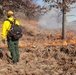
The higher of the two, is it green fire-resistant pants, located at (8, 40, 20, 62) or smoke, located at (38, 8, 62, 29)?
green fire-resistant pants, located at (8, 40, 20, 62)

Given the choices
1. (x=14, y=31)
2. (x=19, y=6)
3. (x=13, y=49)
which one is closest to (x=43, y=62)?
(x=13, y=49)

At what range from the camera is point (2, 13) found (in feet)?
88.9

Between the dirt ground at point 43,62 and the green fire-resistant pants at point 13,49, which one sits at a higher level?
the green fire-resistant pants at point 13,49

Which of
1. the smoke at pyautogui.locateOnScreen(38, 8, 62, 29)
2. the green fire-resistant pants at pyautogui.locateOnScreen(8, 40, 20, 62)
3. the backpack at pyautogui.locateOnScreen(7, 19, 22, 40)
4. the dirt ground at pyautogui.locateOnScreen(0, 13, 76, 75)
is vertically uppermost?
the backpack at pyautogui.locateOnScreen(7, 19, 22, 40)

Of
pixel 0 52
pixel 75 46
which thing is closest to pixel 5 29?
pixel 0 52

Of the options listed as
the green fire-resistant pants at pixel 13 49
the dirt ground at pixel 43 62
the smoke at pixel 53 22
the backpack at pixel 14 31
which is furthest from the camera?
the smoke at pixel 53 22

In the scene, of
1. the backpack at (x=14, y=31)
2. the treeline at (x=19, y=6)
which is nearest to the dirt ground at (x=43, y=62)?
the backpack at (x=14, y=31)

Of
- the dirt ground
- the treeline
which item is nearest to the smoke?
the treeline

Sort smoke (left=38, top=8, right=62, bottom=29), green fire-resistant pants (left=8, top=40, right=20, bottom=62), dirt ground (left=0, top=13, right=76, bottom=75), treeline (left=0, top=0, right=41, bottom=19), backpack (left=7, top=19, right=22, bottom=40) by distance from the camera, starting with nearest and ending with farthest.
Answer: dirt ground (left=0, top=13, right=76, bottom=75) → backpack (left=7, top=19, right=22, bottom=40) → green fire-resistant pants (left=8, top=40, right=20, bottom=62) → treeline (left=0, top=0, right=41, bottom=19) → smoke (left=38, top=8, right=62, bottom=29)

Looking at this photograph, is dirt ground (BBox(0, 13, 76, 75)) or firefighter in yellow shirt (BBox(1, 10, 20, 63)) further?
firefighter in yellow shirt (BBox(1, 10, 20, 63))

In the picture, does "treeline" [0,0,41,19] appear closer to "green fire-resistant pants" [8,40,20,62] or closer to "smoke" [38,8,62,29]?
"smoke" [38,8,62,29]

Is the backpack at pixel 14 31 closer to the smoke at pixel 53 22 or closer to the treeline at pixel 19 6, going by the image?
the treeline at pixel 19 6

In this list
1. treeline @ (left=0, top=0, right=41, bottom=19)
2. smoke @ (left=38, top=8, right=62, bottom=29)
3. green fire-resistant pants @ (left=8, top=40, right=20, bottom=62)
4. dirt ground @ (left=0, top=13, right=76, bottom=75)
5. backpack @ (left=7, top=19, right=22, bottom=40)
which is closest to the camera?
dirt ground @ (left=0, top=13, right=76, bottom=75)

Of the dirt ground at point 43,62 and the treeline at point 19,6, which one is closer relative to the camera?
the dirt ground at point 43,62
